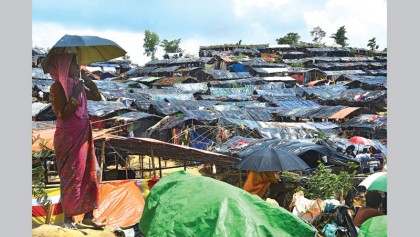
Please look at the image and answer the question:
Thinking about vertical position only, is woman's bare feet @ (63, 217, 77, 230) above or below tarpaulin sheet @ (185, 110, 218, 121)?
below

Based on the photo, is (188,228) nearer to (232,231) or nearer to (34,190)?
(232,231)

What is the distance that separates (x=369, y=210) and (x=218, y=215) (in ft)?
10.2

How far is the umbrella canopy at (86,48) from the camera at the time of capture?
4.07 m

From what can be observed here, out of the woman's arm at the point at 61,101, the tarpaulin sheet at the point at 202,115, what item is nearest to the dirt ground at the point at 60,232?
the woman's arm at the point at 61,101

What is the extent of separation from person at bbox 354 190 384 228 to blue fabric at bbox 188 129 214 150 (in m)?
11.0

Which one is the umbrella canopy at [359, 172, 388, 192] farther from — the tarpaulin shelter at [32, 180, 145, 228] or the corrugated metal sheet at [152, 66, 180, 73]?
the corrugated metal sheet at [152, 66, 180, 73]

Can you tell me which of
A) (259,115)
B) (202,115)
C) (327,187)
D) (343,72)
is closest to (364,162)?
(327,187)

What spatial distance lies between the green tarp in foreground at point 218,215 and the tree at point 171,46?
6759 cm

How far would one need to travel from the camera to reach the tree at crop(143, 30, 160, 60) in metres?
71.8

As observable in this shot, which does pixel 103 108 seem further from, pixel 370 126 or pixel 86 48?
pixel 86 48

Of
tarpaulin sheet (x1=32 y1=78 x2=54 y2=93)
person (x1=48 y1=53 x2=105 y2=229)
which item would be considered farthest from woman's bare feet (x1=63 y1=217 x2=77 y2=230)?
tarpaulin sheet (x1=32 y1=78 x2=54 y2=93)

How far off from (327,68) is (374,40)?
21.4 meters

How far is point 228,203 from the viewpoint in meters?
3.80

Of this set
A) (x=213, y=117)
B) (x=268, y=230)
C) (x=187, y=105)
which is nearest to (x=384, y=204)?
(x=268, y=230)
